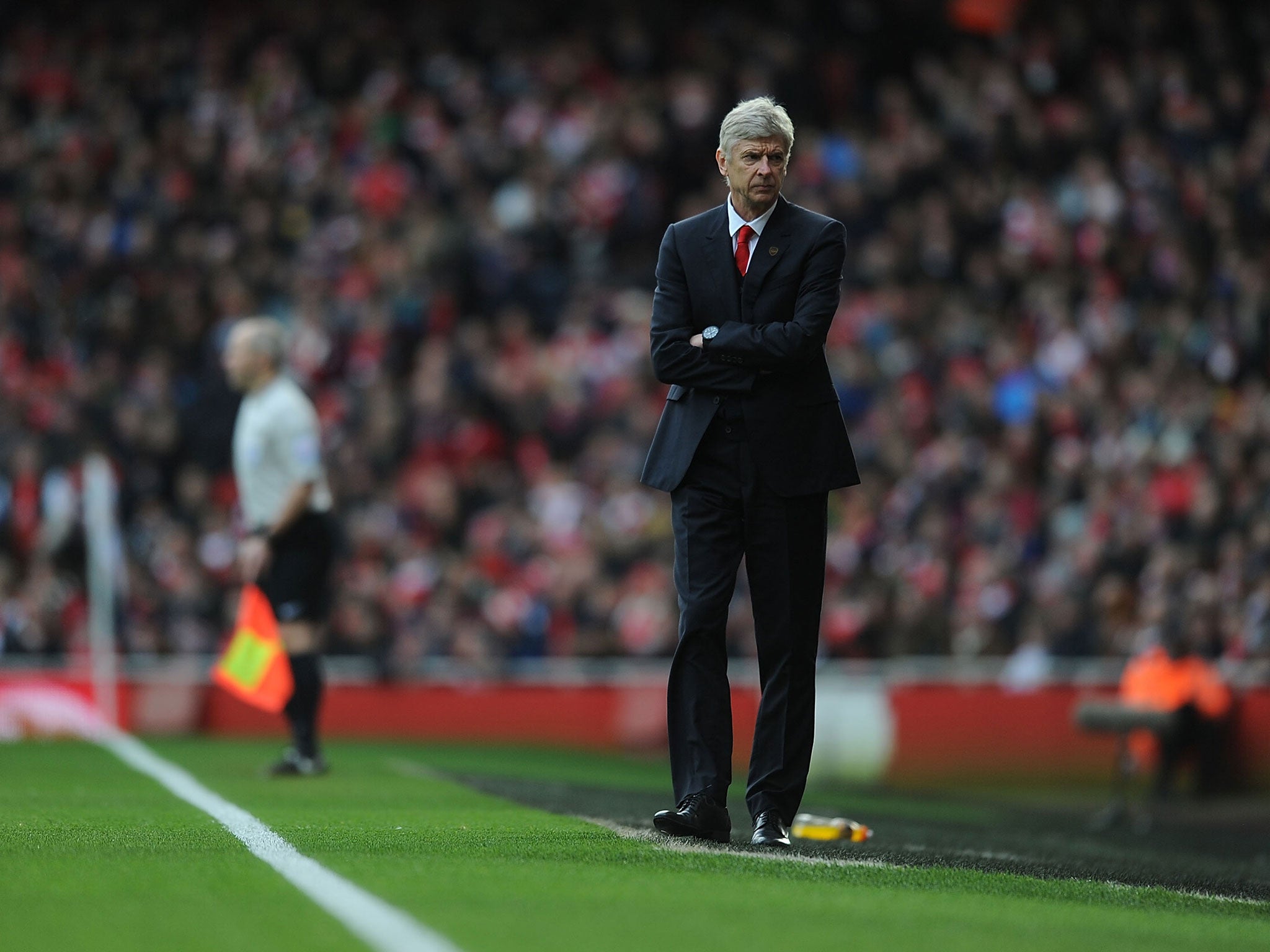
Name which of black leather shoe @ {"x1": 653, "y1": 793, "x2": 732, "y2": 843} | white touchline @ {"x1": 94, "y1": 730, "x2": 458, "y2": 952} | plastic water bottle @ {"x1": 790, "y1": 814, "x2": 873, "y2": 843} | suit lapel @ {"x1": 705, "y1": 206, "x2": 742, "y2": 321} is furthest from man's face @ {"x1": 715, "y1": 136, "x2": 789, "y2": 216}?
white touchline @ {"x1": 94, "y1": 730, "x2": 458, "y2": 952}

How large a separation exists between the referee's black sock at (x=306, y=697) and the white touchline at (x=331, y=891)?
1.48m

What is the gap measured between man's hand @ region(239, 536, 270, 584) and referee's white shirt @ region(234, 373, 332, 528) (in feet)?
0.33

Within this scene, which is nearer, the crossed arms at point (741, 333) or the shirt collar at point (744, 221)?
the crossed arms at point (741, 333)

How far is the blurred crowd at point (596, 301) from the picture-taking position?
15844 millimetres

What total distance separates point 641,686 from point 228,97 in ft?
31.6

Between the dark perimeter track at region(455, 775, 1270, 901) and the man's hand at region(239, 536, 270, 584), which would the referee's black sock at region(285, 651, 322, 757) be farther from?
the dark perimeter track at region(455, 775, 1270, 901)

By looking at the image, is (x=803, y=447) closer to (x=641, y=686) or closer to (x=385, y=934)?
(x=385, y=934)

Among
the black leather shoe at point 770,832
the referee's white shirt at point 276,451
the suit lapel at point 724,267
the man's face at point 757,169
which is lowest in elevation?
the black leather shoe at point 770,832

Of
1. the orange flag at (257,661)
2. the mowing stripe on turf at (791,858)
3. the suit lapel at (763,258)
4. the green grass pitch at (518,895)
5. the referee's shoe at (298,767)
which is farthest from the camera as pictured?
the orange flag at (257,661)

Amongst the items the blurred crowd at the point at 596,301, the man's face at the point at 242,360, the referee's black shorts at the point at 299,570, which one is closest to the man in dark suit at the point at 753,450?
the referee's black shorts at the point at 299,570

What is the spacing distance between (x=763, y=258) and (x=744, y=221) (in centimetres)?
14

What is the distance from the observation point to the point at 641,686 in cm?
1509

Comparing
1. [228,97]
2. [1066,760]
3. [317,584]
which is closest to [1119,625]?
[1066,760]

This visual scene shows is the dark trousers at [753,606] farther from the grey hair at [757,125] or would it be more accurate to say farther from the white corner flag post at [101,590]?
the white corner flag post at [101,590]
